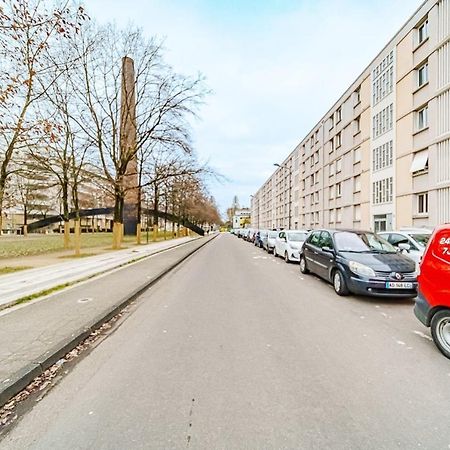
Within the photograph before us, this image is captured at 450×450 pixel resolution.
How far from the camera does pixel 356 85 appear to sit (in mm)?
26969

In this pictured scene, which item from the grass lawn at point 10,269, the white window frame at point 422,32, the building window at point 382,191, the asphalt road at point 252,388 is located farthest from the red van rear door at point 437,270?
the building window at point 382,191

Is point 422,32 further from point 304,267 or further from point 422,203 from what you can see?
point 304,267

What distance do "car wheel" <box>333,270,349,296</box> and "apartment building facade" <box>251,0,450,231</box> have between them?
11.2 m

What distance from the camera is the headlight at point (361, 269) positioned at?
22.1ft

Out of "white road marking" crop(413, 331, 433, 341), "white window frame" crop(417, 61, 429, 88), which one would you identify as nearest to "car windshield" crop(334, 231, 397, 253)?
"white road marking" crop(413, 331, 433, 341)

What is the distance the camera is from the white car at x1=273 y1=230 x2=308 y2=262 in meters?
14.5

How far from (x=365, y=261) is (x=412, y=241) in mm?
3675

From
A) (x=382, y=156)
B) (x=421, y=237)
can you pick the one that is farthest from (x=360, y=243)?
(x=382, y=156)

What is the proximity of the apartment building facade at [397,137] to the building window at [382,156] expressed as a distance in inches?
2.6

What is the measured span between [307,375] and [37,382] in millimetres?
2821

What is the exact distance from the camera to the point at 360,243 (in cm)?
823

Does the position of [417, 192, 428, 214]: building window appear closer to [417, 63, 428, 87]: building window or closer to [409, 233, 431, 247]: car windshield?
[417, 63, 428, 87]: building window

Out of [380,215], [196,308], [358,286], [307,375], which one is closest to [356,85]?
[380,215]

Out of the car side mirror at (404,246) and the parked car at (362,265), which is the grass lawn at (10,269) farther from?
the car side mirror at (404,246)
